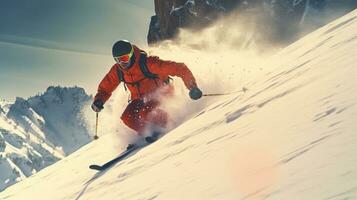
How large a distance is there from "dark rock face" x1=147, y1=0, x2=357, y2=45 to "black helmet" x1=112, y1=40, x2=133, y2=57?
8443 cm

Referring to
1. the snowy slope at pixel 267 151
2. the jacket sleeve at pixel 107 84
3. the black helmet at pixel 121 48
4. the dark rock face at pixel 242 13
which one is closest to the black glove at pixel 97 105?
the jacket sleeve at pixel 107 84

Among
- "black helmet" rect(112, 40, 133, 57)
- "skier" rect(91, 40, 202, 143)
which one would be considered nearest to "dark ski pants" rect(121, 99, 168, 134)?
"skier" rect(91, 40, 202, 143)

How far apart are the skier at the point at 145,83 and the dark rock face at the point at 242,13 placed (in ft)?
276

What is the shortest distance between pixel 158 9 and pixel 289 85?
3680 inches

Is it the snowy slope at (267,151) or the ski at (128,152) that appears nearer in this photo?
the snowy slope at (267,151)

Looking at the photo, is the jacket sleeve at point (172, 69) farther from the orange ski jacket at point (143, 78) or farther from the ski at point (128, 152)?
the ski at point (128, 152)

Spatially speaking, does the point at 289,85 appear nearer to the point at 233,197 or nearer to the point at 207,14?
the point at 233,197

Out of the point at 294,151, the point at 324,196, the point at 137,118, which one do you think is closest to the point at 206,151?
the point at 294,151

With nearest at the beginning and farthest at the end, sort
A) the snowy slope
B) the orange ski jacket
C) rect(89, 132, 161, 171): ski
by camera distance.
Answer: the snowy slope < rect(89, 132, 161, 171): ski < the orange ski jacket

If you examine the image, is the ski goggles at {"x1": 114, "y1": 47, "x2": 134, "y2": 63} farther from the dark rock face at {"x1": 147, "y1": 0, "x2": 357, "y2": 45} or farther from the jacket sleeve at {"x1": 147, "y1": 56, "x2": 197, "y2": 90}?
the dark rock face at {"x1": 147, "y1": 0, "x2": 357, "y2": 45}

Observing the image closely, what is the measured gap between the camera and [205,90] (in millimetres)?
12172

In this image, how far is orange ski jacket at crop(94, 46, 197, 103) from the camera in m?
9.97

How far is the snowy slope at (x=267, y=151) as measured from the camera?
310cm

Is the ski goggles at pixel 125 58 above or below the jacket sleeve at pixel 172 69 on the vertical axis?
above
